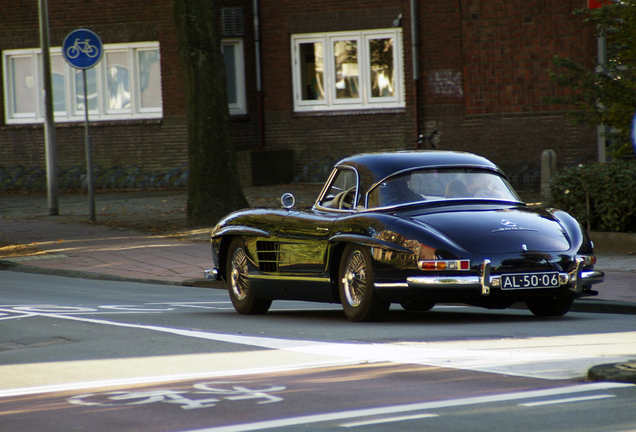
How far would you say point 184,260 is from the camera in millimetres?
14633

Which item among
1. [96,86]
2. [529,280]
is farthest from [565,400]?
[96,86]

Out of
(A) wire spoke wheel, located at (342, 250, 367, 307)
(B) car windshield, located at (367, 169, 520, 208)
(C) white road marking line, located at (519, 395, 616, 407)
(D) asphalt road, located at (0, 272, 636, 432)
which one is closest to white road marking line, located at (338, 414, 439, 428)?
(D) asphalt road, located at (0, 272, 636, 432)

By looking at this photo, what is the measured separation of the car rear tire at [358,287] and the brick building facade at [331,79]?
52.1 ft

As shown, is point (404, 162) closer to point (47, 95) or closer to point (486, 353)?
point (486, 353)

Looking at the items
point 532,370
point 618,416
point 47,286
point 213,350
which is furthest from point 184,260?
point 618,416

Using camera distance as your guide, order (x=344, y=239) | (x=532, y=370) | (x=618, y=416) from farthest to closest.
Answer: (x=344, y=239)
(x=532, y=370)
(x=618, y=416)

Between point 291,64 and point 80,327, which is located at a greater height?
point 291,64

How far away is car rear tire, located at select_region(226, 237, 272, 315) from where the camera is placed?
995cm

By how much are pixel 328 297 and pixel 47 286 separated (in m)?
5.27

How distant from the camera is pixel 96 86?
29.3 meters

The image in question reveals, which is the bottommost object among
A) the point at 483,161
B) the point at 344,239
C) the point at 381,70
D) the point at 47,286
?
the point at 47,286

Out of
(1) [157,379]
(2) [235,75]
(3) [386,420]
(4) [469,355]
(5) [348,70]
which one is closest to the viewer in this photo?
(3) [386,420]

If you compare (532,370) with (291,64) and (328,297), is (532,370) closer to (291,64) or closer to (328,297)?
(328,297)

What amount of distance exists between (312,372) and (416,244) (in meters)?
2.02
